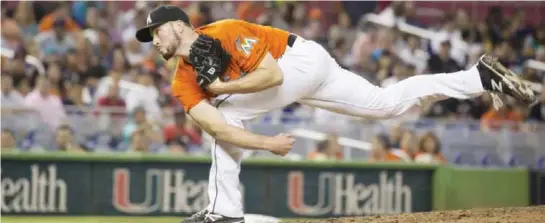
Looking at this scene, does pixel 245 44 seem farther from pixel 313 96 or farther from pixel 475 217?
pixel 475 217

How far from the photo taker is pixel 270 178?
1301 cm

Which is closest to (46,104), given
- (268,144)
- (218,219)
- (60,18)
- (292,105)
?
(60,18)

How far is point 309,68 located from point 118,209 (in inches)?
219

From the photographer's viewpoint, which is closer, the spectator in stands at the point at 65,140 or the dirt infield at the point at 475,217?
the dirt infield at the point at 475,217

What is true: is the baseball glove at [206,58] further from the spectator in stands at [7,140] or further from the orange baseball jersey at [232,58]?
the spectator in stands at [7,140]

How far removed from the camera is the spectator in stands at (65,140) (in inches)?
500

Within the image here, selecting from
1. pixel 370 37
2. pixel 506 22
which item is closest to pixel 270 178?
pixel 370 37

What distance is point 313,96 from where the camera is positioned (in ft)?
26.0

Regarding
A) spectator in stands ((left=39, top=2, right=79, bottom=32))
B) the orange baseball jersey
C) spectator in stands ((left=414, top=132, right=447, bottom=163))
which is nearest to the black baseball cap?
the orange baseball jersey

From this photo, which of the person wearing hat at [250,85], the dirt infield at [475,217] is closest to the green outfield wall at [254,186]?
the dirt infield at [475,217]

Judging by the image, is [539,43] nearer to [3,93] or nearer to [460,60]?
[460,60]

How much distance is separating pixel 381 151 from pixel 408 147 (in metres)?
0.42

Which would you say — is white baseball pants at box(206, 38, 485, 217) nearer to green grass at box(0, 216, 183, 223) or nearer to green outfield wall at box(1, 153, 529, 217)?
green grass at box(0, 216, 183, 223)

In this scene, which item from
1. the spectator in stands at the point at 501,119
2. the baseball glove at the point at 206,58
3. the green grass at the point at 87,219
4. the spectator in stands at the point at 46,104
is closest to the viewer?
the baseball glove at the point at 206,58
